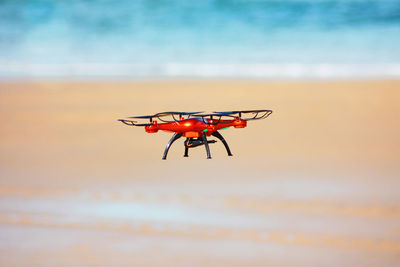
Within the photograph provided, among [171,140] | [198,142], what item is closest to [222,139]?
[198,142]

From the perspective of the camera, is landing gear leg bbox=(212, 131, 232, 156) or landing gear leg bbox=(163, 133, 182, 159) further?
landing gear leg bbox=(212, 131, 232, 156)

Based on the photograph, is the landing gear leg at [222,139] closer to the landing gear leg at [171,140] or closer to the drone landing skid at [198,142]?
the drone landing skid at [198,142]

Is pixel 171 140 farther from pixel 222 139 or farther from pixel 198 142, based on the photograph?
pixel 222 139

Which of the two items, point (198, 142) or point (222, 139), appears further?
point (222, 139)

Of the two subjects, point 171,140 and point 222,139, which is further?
point 222,139

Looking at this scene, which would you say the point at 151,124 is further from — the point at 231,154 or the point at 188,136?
the point at 231,154

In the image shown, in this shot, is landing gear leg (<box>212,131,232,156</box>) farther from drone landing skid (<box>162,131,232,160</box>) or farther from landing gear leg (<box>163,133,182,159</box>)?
landing gear leg (<box>163,133,182,159</box>)

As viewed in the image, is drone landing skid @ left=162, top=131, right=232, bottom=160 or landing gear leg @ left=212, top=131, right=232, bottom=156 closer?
drone landing skid @ left=162, top=131, right=232, bottom=160

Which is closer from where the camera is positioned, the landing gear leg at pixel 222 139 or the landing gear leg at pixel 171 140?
the landing gear leg at pixel 171 140

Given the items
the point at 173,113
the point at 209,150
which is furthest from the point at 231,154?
the point at 173,113
